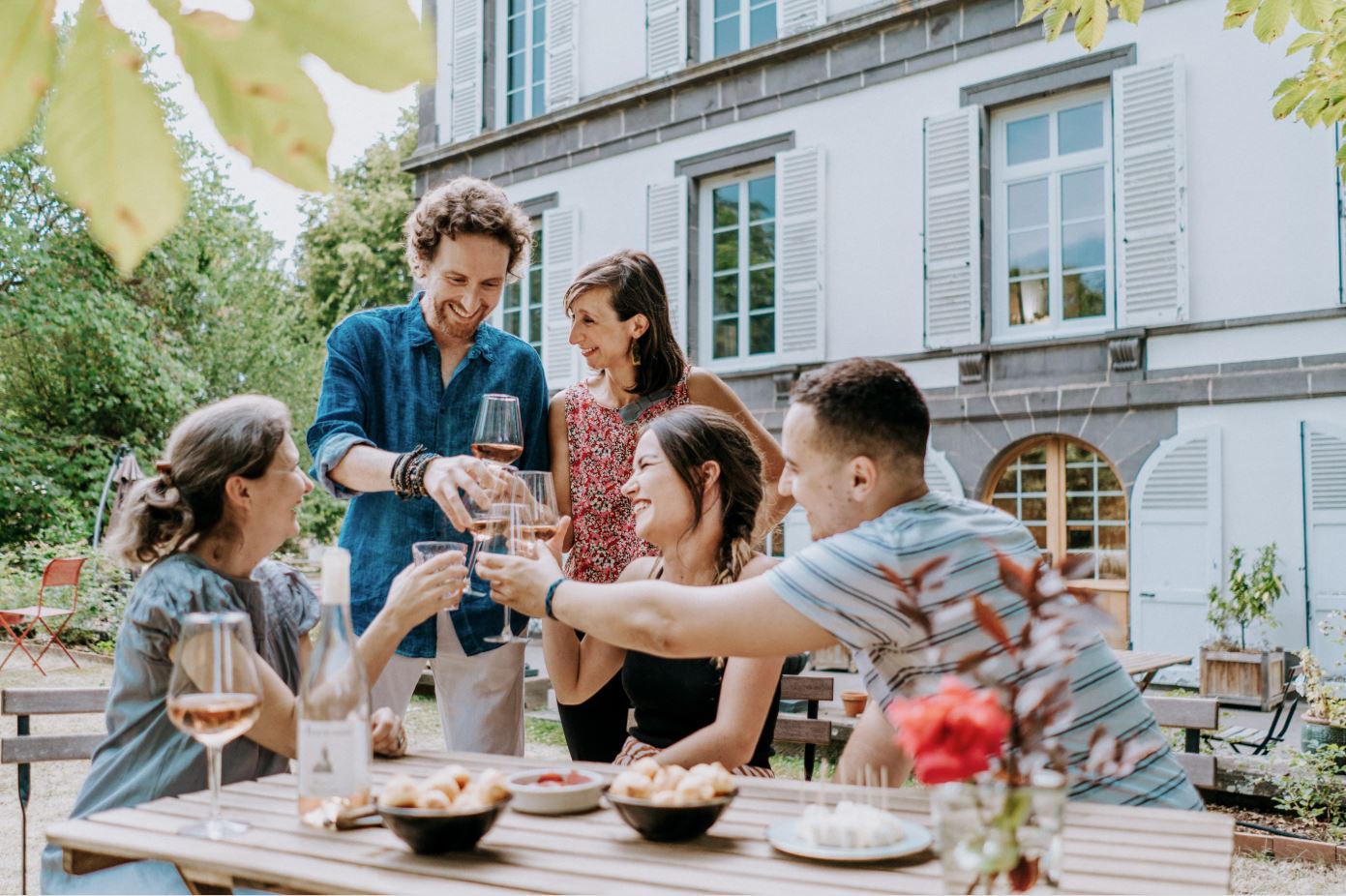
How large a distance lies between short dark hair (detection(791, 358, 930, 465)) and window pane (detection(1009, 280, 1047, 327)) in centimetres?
818

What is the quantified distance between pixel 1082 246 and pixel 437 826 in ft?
29.7

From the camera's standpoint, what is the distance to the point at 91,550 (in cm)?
1339

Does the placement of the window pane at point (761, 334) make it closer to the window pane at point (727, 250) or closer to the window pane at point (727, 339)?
the window pane at point (727, 339)

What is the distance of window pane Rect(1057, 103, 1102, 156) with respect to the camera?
943 centimetres

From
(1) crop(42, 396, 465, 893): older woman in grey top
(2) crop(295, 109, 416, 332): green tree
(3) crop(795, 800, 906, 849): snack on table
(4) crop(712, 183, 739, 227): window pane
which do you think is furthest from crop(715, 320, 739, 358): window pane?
(3) crop(795, 800, 906, 849): snack on table

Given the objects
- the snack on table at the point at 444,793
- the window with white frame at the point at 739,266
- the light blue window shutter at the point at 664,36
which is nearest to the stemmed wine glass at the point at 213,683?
the snack on table at the point at 444,793

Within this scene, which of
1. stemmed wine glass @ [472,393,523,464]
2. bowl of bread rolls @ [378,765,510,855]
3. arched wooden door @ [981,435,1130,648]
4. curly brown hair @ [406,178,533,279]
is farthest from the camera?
arched wooden door @ [981,435,1130,648]

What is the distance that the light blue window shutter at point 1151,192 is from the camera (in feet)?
28.8

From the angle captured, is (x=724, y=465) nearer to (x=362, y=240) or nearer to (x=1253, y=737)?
(x=1253, y=737)

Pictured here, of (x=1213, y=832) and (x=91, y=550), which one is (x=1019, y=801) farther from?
(x=91, y=550)

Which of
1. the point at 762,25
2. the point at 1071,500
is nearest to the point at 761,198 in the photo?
the point at 762,25

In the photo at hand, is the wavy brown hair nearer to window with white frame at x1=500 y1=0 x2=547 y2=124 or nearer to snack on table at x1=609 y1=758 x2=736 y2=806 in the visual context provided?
snack on table at x1=609 y1=758 x2=736 y2=806

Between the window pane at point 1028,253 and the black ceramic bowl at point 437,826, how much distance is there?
29.7 ft

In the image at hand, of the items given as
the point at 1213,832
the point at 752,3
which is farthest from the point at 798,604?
the point at 752,3
